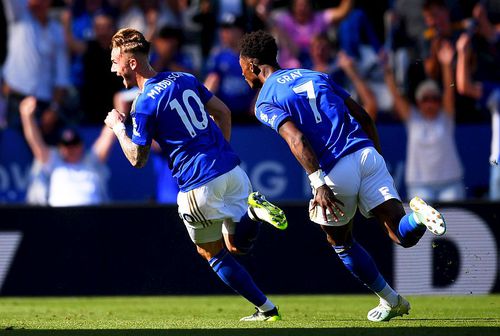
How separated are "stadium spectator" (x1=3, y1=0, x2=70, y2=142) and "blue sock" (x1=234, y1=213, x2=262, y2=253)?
5901mm

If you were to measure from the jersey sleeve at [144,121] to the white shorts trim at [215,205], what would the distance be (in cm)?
56

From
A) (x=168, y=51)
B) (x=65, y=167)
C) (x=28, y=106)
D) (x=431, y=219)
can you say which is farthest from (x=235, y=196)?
(x=28, y=106)

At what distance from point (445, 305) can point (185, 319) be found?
292 centimetres

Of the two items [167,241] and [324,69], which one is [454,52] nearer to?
[324,69]

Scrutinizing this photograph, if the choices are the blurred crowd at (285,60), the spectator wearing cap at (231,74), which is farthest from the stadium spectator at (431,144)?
the spectator wearing cap at (231,74)

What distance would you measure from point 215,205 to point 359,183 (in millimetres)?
1123

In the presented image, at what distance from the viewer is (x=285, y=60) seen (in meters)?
13.0

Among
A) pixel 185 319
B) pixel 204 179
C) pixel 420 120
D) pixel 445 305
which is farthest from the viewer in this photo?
pixel 420 120

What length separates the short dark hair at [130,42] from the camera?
764 centimetres

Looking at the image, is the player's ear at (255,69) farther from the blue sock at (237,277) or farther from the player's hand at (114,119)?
the blue sock at (237,277)

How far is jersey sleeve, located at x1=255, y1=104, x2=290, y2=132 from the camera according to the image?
718 centimetres

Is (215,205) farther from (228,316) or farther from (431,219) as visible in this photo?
(431,219)

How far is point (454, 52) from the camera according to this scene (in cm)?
1262

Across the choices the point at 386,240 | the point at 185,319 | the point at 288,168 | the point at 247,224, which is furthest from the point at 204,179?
the point at 288,168
